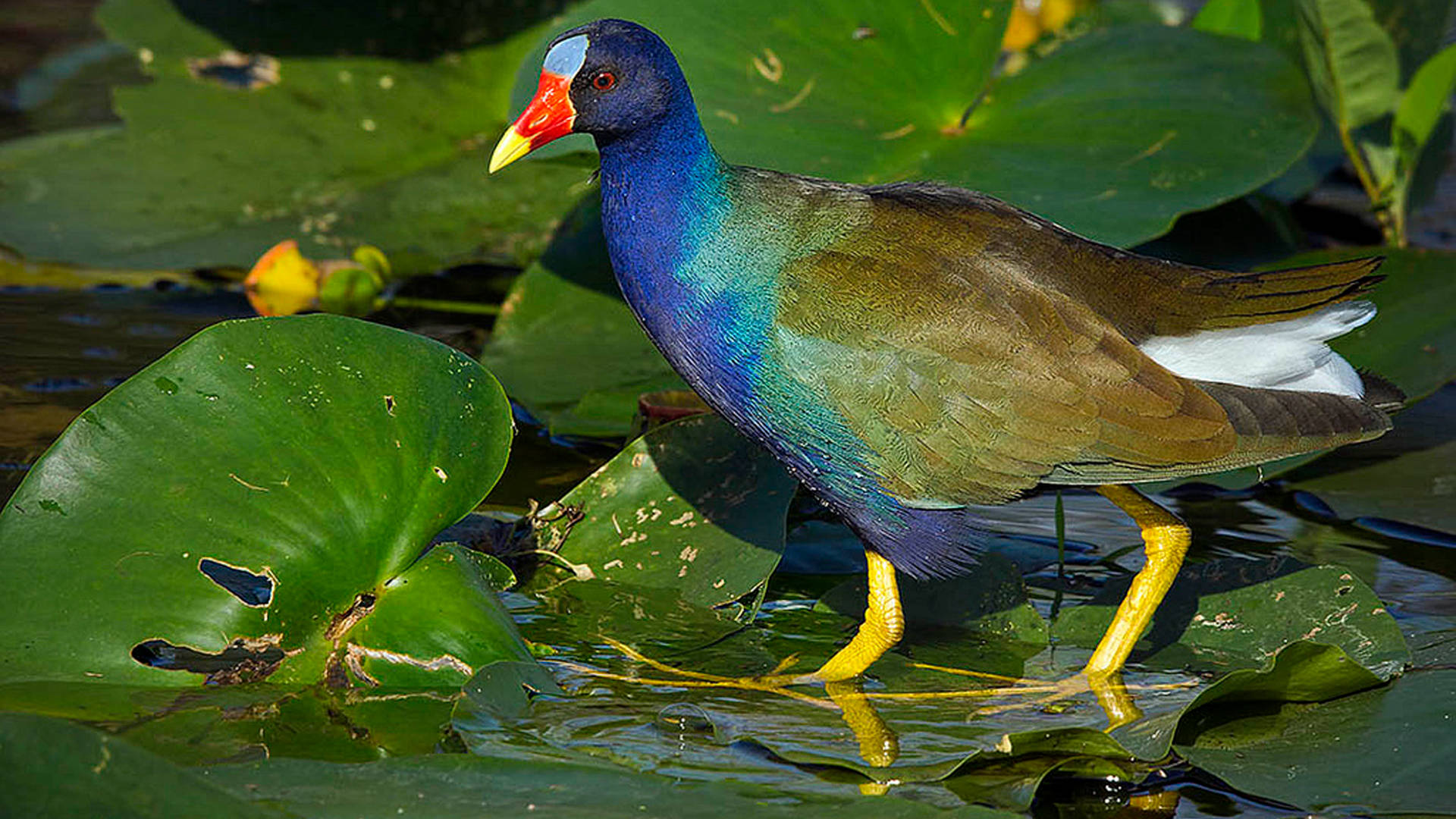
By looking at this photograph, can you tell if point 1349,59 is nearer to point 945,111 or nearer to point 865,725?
point 945,111

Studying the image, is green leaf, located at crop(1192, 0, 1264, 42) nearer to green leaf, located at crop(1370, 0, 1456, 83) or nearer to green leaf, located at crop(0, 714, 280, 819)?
green leaf, located at crop(1370, 0, 1456, 83)

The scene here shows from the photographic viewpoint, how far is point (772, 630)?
2506mm

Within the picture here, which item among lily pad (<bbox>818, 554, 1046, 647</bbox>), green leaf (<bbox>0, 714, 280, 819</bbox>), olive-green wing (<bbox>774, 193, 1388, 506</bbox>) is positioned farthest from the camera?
lily pad (<bbox>818, 554, 1046, 647</bbox>)

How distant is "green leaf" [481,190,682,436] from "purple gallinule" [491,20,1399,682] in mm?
825

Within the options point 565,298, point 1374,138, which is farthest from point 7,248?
point 1374,138

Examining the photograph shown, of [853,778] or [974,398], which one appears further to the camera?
[974,398]

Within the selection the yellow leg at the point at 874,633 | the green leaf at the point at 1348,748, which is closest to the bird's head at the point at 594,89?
the yellow leg at the point at 874,633

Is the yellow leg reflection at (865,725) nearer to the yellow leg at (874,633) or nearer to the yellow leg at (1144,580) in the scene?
the yellow leg at (874,633)

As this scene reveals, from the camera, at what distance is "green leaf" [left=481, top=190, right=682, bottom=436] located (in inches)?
126

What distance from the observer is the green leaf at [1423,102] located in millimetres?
3574

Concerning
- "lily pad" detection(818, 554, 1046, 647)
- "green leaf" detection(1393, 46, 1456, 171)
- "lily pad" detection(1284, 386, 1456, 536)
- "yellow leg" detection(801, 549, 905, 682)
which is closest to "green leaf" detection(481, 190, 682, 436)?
Answer: "lily pad" detection(818, 554, 1046, 647)

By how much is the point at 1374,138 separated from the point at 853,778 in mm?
2480

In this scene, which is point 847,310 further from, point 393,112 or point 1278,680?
point 393,112

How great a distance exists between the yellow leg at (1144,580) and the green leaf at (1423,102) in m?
1.60
